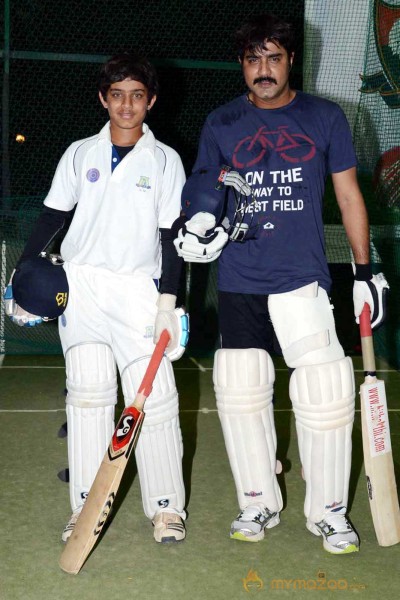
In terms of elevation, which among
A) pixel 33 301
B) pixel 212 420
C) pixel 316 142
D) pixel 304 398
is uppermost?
pixel 316 142

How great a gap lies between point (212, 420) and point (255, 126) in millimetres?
2203

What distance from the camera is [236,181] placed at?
2988 mm

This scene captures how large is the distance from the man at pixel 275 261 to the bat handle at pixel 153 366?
0.26 m

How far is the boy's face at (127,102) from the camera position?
122 inches

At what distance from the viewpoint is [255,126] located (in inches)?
122

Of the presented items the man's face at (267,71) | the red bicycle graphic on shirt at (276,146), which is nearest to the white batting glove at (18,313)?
the red bicycle graphic on shirt at (276,146)

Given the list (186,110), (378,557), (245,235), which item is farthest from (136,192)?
(186,110)

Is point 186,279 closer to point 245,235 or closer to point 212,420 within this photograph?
point 212,420

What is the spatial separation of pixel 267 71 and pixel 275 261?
0.69m

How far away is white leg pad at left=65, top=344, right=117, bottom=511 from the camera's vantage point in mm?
3096

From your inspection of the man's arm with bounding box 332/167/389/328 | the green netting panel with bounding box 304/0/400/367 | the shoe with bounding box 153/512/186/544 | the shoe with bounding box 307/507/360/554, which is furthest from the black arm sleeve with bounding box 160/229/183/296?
the green netting panel with bounding box 304/0/400/367
